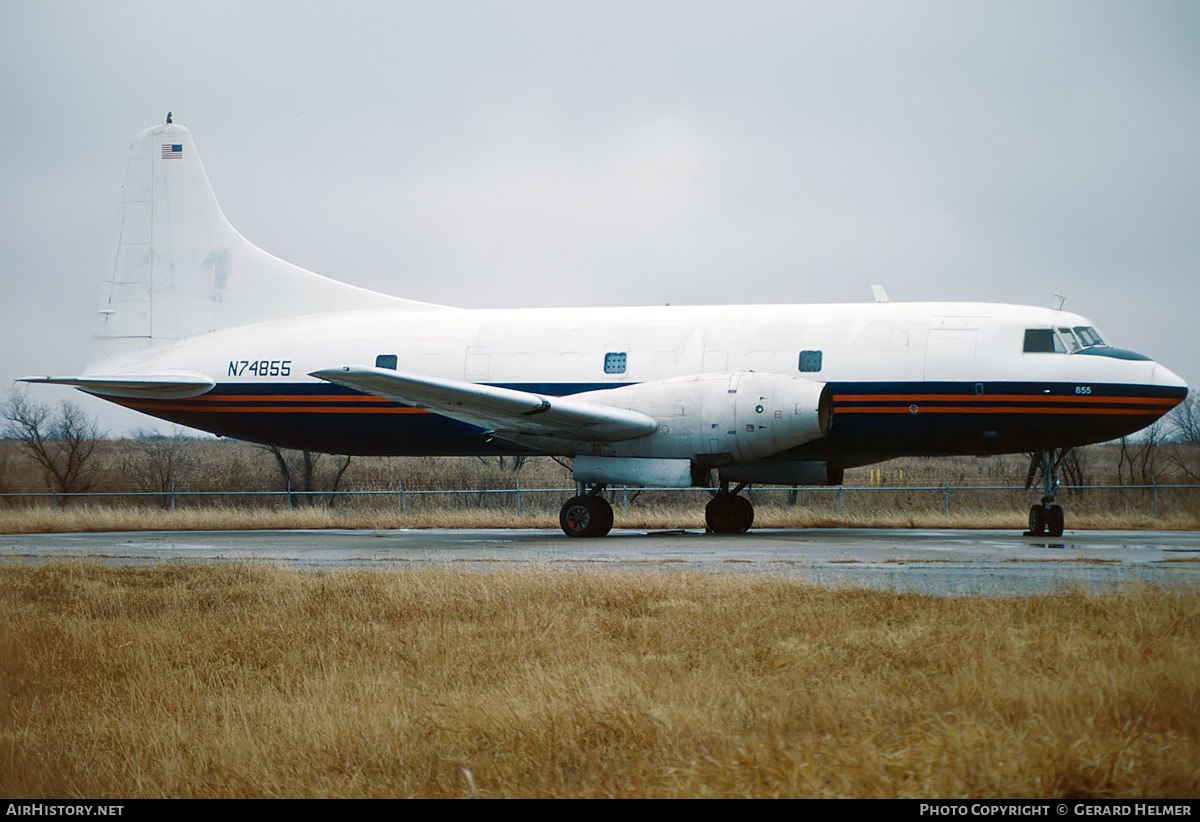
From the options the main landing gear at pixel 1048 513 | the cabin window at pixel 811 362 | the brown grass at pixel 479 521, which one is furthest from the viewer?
the brown grass at pixel 479 521

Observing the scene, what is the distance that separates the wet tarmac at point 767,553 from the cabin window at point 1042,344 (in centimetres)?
352

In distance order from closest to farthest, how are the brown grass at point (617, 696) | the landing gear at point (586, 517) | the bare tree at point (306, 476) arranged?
the brown grass at point (617, 696) < the landing gear at point (586, 517) < the bare tree at point (306, 476)

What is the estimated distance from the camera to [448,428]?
22484 millimetres

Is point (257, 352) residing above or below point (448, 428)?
above

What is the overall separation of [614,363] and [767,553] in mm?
7048

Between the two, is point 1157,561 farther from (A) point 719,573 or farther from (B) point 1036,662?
(B) point 1036,662

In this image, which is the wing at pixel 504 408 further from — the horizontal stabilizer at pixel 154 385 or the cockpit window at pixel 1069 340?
the cockpit window at pixel 1069 340

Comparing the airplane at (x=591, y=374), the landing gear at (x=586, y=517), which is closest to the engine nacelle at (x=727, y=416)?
the airplane at (x=591, y=374)

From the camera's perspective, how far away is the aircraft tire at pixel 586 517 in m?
20.7

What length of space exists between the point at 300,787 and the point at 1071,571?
970 cm

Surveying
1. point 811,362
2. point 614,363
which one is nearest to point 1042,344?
point 811,362

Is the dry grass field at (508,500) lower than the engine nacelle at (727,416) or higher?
lower

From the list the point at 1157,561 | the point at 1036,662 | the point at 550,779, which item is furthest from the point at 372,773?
the point at 1157,561

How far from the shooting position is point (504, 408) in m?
19.2
